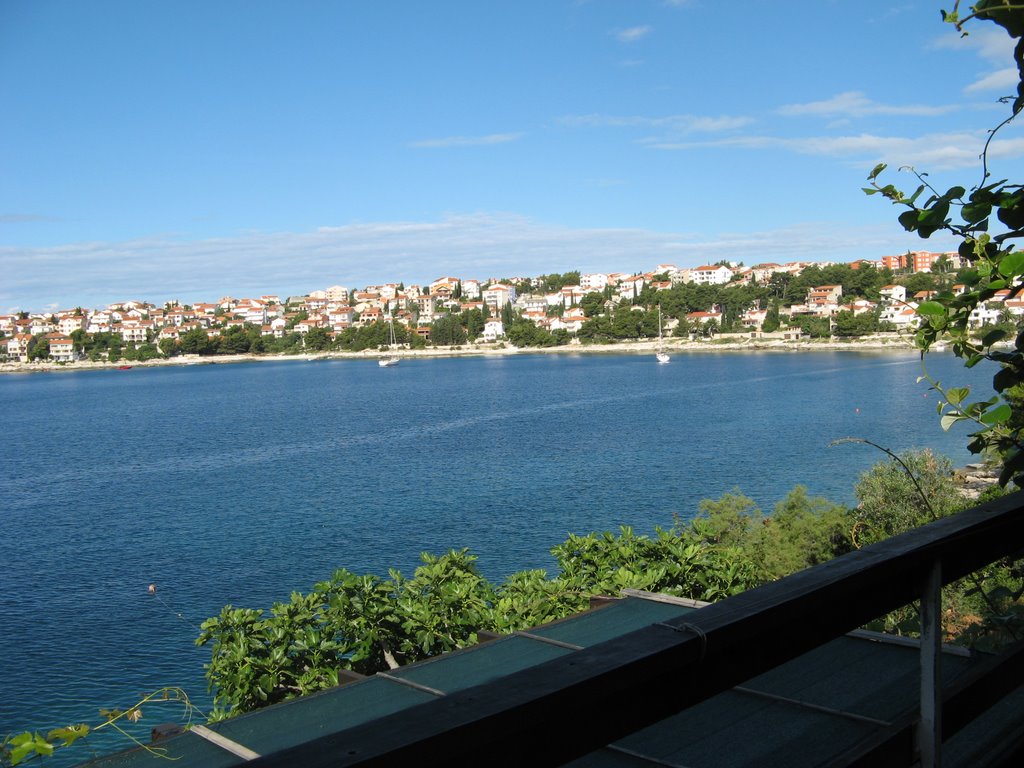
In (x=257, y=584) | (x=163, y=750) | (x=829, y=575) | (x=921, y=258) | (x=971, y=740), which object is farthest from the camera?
(x=921, y=258)

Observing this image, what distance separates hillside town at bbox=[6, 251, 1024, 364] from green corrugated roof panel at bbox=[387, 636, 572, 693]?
80.8 metres

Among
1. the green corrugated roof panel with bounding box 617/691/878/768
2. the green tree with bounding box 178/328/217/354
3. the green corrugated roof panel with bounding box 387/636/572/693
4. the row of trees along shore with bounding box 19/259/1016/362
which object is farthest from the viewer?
the green tree with bounding box 178/328/217/354

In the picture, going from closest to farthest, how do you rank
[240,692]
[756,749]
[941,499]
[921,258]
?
[756,749] → [240,692] → [941,499] → [921,258]

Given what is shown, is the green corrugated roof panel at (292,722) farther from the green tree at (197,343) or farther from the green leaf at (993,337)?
the green tree at (197,343)

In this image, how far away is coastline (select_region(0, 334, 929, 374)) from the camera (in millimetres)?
91375

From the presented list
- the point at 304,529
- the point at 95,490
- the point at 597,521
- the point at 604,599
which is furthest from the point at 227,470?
the point at 604,599

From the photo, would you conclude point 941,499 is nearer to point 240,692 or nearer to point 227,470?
point 240,692

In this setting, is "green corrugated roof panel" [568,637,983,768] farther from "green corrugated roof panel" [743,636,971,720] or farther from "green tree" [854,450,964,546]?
"green tree" [854,450,964,546]

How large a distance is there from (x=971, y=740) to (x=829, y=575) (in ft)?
2.41

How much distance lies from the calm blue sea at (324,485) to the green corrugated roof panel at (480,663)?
702 cm

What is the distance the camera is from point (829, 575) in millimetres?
1091

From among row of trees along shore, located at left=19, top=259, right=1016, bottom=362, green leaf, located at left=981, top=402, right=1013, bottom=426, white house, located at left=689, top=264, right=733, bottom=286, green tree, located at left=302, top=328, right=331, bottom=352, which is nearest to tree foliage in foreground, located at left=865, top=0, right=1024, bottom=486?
green leaf, located at left=981, top=402, right=1013, bottom=426

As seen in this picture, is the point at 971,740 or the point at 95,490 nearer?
the point at 971,740

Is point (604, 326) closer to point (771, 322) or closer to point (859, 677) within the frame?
point (771, 322)
